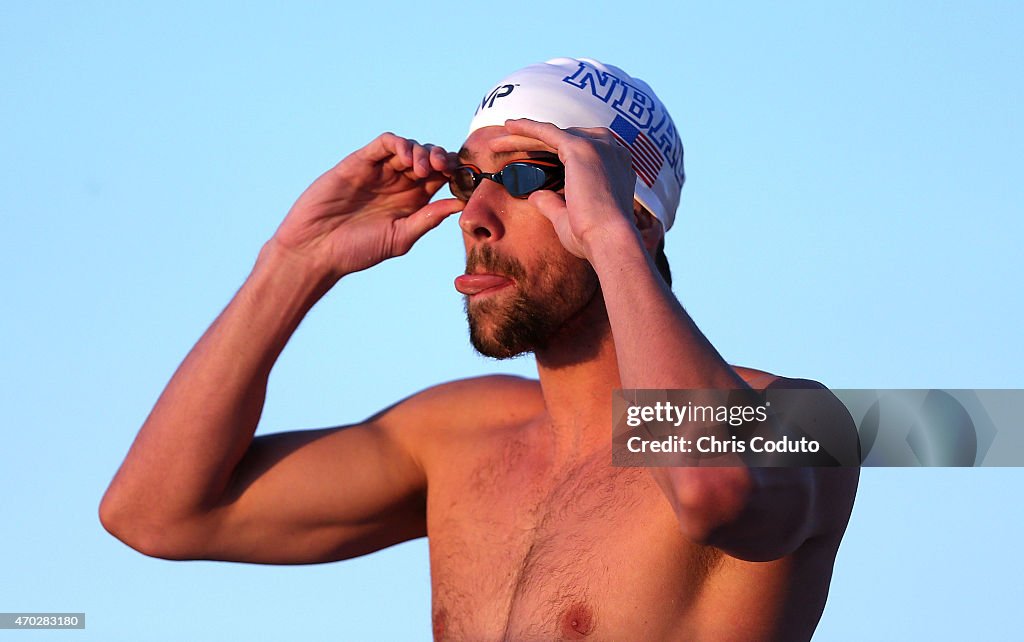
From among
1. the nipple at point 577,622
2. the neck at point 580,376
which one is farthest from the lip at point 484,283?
the nipple at point 577,622

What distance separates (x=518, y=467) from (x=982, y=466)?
175 cm

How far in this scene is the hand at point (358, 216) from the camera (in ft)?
17.8

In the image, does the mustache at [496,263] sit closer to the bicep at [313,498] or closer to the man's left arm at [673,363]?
the man's left arm at [673,363]

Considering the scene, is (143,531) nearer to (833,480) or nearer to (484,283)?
(484,283)

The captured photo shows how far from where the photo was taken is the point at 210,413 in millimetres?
5211

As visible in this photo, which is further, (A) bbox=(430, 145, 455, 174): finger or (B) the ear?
(B) the ear

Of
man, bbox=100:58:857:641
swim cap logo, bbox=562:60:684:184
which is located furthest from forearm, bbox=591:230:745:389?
swim cap logo, bbox=562:60:684:184

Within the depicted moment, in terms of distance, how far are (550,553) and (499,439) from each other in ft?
2.60

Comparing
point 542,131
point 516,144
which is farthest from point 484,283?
point 542,131

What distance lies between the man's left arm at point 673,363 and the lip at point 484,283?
0.61 metres

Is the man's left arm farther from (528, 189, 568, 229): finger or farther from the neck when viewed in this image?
the neck

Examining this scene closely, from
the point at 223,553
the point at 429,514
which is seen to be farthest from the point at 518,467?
the point at 223,553
